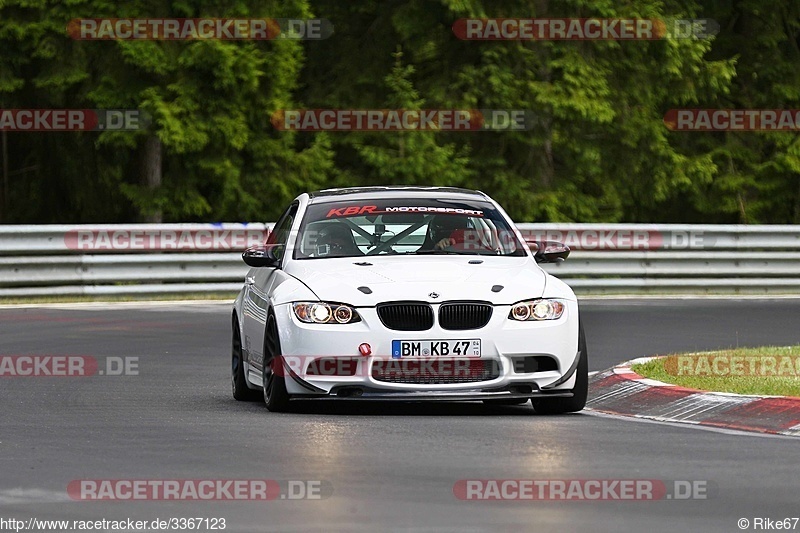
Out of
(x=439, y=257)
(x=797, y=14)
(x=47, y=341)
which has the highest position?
(x=797, y=14)

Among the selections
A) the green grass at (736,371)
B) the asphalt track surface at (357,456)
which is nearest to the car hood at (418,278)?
the asphalt track surface at (357,456)

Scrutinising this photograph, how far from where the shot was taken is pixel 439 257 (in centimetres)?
1291

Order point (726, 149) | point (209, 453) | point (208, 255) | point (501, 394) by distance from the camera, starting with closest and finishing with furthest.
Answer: point (209, 453) < point (501, 394) < point (208, 255) < point (726, 149)

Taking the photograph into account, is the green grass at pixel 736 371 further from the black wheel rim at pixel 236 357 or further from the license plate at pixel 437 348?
the black wheel rim at pixel 236 357

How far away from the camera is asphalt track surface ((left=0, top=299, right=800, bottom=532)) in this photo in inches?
333

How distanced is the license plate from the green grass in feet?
6.49

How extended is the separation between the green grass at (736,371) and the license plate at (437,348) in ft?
6.49

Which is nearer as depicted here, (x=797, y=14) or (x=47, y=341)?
(x=47, y=341)

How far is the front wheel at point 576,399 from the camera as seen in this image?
12461mm

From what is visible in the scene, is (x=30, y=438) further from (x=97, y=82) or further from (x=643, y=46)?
(x=643, y=46)

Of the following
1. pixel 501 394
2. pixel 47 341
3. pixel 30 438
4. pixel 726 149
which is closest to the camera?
pixel 30 438

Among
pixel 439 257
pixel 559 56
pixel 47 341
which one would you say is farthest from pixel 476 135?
pixel 439 257

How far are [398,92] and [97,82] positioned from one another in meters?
5.97

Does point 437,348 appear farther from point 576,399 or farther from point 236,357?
point 236,357
